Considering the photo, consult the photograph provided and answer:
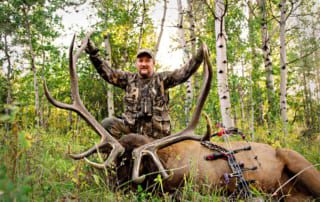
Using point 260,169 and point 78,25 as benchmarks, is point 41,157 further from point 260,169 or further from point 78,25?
point 78,25

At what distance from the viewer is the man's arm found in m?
4.89

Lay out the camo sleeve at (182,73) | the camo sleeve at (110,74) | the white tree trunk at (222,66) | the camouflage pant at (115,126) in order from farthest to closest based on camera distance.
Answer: the white tree trunk at (222,66), the camo sleeve at (110,74), the camo sleeve at (182,73), the camouflage pant at (115,126)

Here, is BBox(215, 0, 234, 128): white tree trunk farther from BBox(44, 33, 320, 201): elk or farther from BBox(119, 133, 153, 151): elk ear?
BBox(119, 133, 153, 151): elk ear

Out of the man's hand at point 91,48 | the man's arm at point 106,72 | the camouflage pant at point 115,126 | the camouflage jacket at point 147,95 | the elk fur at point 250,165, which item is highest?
the man's hand at point 91,48

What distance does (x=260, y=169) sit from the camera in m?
4.23

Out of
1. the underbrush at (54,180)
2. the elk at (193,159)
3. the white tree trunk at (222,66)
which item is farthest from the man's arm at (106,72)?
the white tree trunk at (222,66)

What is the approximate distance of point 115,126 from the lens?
450 cm

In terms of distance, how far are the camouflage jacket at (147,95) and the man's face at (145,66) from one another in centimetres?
7

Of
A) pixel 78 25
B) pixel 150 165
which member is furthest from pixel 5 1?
pixel 150 165

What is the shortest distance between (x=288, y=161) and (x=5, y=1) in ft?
57.4

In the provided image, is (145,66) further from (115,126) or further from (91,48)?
(115,126)

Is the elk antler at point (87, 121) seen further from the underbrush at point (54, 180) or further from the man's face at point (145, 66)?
the man's face at point (145, 66)

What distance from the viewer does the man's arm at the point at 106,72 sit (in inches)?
193

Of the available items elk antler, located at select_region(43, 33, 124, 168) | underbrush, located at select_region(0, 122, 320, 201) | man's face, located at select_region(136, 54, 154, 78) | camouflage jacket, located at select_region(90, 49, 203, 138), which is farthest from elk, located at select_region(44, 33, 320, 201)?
man's face, located at select_region(136, 54, 154, 78)
